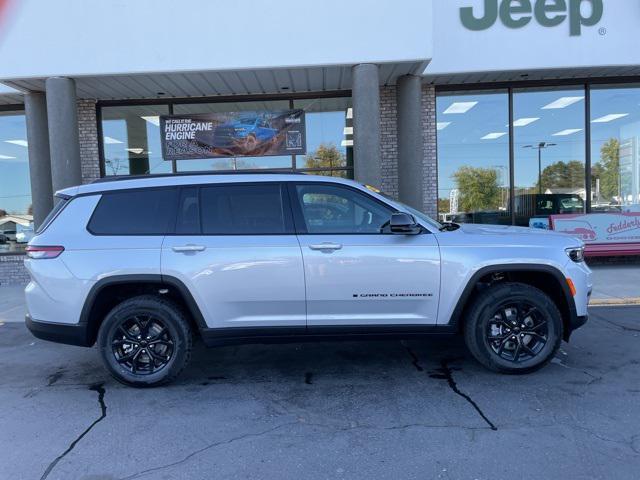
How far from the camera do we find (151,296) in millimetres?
4625

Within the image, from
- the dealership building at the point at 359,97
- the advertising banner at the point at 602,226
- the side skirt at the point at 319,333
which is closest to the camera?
the side skirt at the point at 319,333

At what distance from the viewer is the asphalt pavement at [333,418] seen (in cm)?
324

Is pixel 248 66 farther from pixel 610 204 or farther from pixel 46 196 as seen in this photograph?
pixel 610 204

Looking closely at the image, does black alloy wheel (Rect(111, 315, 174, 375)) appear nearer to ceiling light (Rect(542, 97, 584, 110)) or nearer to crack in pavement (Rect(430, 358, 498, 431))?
crack in pavement (Rect(430, 358, 498, 431))

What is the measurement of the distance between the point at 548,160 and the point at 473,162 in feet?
5.37

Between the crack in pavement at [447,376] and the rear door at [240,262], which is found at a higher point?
the rear door at [240,262]

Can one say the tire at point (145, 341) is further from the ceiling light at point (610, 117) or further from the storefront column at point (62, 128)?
the ceiling light at point (610, 117)

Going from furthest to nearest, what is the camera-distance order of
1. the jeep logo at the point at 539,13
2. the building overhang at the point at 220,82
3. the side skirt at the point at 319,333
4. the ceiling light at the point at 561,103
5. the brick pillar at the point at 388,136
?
1. the ceiling light at the point at 561,103
2. the brick pillar at the point at 388,136
3. the jeep logo at the point at 539,13
4. the building overhang at the point at 220,82
5. the side skirt at the point at 319,333

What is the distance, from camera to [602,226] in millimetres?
10570

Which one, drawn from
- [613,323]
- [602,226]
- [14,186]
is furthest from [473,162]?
[14,186]

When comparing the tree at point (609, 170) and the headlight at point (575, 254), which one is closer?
the headlight at point (575, 254)

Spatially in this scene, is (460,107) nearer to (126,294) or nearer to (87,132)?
(87,132)

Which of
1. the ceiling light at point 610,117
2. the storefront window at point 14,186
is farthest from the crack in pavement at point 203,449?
the ceiling light at point 610,117

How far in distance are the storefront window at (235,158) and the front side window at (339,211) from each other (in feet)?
21.4
